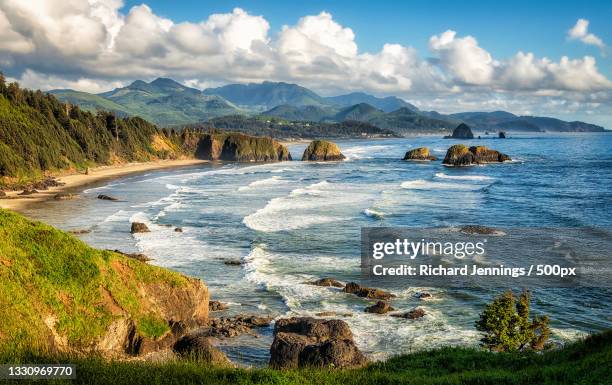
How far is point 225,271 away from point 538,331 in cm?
1959

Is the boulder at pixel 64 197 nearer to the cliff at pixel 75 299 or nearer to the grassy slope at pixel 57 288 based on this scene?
the cliff at pixel 75 299

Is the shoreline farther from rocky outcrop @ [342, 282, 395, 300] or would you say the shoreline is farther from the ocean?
rocky outcrop @ [342, 282, 395, 300]

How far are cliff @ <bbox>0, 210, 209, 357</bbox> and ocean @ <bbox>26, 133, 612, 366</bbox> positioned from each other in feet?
12.1

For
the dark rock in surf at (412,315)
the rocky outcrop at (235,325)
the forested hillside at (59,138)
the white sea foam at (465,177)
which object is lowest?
the dark rock in surf at (412,315)

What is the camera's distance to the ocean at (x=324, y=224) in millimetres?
27625

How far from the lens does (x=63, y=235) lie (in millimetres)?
21562

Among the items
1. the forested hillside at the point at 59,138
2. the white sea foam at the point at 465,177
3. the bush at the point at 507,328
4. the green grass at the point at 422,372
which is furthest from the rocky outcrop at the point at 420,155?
the green grass at the point at 422,372

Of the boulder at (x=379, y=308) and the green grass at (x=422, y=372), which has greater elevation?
the green grass at (x=422, y=372)

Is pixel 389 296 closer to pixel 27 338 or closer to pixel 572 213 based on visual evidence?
pixel 27 338

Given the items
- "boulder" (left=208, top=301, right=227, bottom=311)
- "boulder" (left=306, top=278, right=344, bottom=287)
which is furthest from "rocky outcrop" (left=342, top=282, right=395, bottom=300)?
"boulder" (left=208, top=301, right=227, bottom=311)

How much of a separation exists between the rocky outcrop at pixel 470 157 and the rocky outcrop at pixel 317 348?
111071 millimetres

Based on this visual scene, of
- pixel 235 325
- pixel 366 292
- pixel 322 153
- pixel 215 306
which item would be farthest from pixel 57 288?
pixel 322 153

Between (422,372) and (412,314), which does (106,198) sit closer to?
(412,314)

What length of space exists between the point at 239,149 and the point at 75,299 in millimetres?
147974
